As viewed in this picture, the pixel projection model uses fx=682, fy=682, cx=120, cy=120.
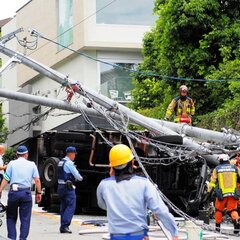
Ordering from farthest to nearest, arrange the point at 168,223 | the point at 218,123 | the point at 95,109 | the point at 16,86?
the point at 16,86, the point at 218,123, the point at 95,109, the point at 168,223

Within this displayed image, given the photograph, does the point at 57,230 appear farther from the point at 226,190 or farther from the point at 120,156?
the point at 120,156

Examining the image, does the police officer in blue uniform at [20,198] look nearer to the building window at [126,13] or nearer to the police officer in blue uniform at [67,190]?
the police officer in blue uniform at [67,190]

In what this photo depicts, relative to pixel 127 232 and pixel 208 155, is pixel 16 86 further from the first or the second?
pixel 127 232

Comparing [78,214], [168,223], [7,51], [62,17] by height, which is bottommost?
[78,214]

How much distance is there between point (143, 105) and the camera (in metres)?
31.0

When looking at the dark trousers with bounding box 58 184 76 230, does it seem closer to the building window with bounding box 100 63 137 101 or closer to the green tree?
the green tree

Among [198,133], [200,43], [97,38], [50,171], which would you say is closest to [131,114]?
[198,133]

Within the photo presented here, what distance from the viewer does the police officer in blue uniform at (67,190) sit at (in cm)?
1389

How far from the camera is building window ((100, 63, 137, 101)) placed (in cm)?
3425

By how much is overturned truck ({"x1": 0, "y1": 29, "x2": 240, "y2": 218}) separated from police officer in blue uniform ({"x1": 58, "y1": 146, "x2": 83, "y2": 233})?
170 centimetres

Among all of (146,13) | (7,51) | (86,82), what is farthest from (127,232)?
(146,13)

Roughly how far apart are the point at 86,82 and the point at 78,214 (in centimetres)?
1647

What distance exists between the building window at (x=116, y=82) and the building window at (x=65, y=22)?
235 centimetres

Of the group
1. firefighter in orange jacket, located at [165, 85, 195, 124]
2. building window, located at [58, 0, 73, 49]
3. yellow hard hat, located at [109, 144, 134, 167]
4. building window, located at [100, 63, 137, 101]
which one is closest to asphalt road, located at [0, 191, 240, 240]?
firefighter in orange jacket, located at [165, 85, 195, 124]
